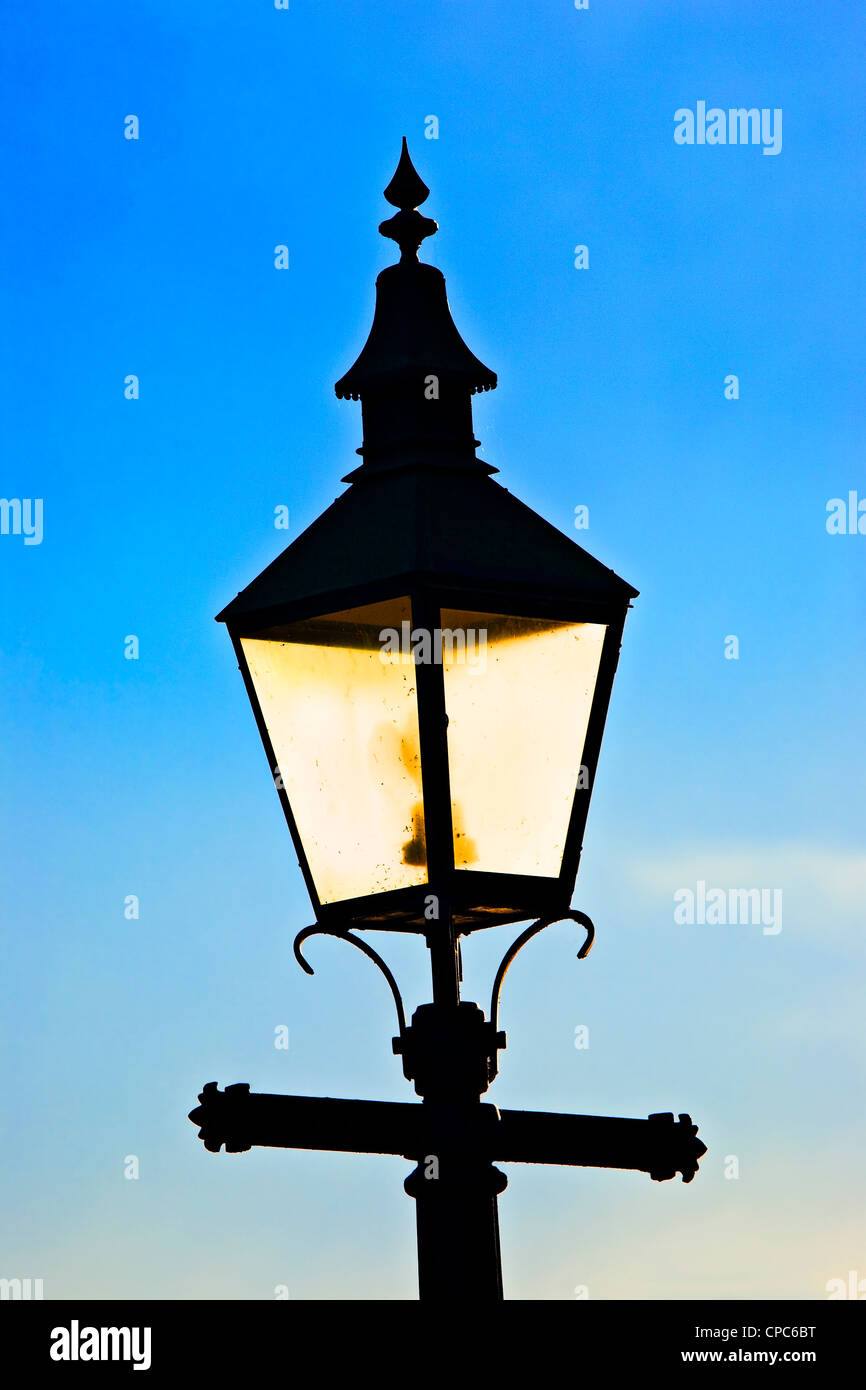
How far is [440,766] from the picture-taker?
490 centimetres

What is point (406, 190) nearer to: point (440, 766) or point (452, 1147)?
point (440, 766)

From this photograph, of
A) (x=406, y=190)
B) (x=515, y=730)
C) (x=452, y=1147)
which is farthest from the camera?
(x=406, y=190)

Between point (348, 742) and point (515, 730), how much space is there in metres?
0.41

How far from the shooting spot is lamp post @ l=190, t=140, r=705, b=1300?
4902mm

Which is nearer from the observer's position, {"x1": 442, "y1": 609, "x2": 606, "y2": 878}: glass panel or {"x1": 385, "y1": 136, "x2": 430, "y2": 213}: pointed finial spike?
{"x1": 442, "y1": 609, "x2": 606, "y2": 878}: glass panel

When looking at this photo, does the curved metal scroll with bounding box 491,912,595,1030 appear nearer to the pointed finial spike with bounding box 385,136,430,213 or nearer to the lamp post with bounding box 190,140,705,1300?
the lamp post with bounding box 190,140,705,1300

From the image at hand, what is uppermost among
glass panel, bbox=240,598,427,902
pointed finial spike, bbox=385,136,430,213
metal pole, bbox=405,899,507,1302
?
pointed finial spike, bbox=385,136,430,213

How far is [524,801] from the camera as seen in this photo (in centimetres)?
513

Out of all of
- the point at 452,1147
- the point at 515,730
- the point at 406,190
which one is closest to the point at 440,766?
the point at 515,730

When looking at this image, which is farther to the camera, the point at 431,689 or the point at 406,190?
the point at 406,190

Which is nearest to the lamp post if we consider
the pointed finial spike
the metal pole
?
the metal pole
